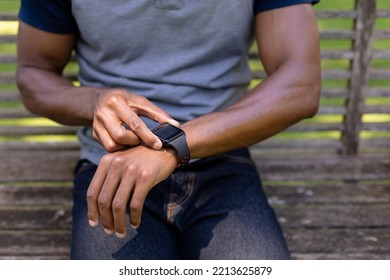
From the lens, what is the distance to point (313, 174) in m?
2.91

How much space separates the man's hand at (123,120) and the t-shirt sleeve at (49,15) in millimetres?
427

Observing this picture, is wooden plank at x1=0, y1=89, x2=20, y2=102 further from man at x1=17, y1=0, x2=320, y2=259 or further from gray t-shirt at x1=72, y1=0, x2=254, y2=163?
gray t-shirt at x1=72, y1=0, x2=254, y2=163

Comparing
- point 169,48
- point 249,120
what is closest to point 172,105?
point 169,48

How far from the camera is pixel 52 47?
2369mm

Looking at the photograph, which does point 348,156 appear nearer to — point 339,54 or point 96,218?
point 339,54

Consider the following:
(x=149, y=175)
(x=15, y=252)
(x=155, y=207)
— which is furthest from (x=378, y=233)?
(x=15, y=252)

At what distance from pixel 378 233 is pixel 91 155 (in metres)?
1.19

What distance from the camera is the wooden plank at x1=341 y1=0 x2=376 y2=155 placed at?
274cm

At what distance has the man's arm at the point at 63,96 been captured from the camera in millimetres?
1938

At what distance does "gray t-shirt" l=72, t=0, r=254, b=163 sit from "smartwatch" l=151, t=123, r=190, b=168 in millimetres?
267

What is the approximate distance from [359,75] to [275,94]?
2.93ft

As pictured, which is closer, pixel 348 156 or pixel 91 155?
pixel 91 155

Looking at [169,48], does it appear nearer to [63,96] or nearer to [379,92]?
[63,96]

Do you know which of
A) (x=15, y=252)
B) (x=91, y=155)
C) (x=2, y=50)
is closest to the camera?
(x=91, y=155)
